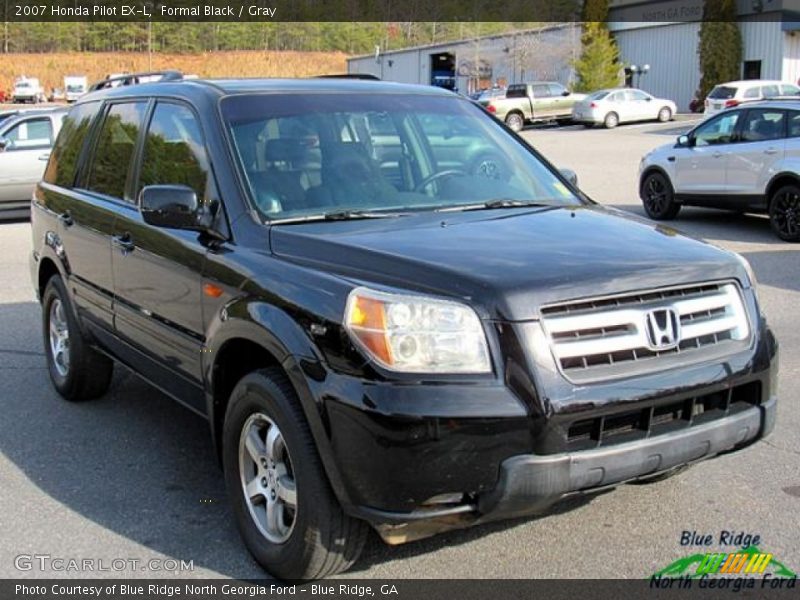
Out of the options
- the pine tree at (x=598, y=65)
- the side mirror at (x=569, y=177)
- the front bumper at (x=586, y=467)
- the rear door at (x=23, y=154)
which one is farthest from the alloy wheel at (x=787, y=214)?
the pine tree at (x=598, y=65)

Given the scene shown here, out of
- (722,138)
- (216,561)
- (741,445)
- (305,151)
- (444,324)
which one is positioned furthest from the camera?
(722,138)

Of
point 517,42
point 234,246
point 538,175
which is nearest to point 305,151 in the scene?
point 234,246

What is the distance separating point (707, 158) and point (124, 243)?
400 inches

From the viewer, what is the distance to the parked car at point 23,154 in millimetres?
15352

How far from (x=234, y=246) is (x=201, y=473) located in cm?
145

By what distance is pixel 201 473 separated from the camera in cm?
471

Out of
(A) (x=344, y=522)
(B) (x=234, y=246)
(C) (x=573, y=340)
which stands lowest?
(A) (x=344, y=522)

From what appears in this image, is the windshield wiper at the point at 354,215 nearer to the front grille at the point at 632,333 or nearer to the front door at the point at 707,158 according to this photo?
the front grille at the point at 632,333

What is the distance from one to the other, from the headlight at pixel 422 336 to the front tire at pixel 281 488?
1.48ft

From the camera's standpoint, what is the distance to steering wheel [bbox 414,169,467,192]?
436cm

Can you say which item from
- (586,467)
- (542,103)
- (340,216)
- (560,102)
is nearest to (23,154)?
(340,216)

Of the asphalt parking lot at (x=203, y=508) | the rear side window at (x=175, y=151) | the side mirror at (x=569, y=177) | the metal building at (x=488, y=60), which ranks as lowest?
the asphalt parking lot at (x=203, y=508)

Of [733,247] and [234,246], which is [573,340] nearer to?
[234,246]

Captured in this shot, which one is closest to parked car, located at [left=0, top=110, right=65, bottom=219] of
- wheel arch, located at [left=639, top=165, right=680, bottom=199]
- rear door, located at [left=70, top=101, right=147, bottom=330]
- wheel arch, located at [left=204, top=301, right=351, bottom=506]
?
wheel arch, located at [left=639, top=165, right=680, bottom=199]
